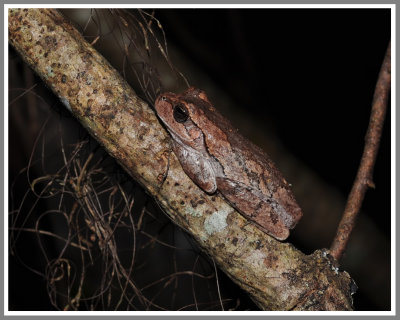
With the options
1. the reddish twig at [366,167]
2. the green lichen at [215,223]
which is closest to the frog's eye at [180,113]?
the green lichen at [215,223]

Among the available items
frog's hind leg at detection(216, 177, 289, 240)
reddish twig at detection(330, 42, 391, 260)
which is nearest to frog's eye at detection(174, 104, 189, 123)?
frog's hind leg at detection(216, 177, 289, 240)

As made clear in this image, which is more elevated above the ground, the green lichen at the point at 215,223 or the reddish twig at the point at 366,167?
the reddish twig at the point at 366,167

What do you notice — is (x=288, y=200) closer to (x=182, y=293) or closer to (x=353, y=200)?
(x=353, y=200)

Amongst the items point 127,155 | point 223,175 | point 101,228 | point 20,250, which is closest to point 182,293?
point 20,250

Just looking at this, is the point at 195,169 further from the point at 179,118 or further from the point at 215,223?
the point at 179,118

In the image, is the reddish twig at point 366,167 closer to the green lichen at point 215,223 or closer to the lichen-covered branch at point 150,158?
the lichen-covered branch at point 150,158

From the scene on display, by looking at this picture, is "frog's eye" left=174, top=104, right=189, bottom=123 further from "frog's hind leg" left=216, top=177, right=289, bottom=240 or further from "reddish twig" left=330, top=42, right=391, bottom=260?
"reddish twig" left=330, top=42, right=391, bottom=260

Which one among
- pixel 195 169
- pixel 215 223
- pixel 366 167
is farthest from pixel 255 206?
pixel 366 167
